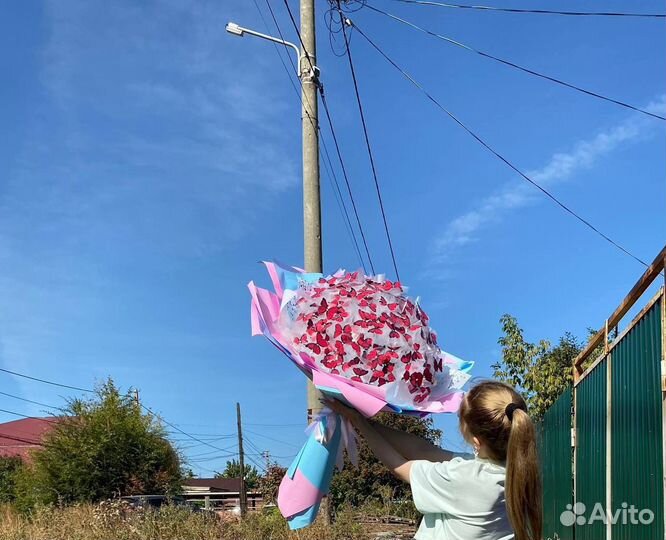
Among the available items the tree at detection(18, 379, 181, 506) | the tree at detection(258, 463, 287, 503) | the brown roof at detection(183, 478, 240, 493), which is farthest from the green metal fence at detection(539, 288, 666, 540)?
the brown roof at detection(183, 478, 240, 493)

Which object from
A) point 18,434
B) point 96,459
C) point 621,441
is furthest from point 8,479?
point 621,441

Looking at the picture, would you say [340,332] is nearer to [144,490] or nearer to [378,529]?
[378,529]

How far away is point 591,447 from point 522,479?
4978 millimetres

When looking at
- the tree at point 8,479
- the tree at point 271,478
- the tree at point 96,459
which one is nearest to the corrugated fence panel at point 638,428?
the tree at point 271,478

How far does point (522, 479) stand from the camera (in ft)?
7.77

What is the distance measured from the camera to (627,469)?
537cm

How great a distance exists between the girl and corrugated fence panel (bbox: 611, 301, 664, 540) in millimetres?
2272

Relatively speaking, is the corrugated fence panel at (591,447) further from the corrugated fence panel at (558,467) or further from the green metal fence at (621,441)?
the corrugated fence panel at (558,467)

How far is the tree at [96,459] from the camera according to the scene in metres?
17.1

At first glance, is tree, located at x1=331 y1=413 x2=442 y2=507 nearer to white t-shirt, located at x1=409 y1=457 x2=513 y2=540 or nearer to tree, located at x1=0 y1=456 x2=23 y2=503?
tree, located at x1=0 y1=456 x2=23 y2=503

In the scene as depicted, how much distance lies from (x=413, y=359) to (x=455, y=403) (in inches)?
8.5

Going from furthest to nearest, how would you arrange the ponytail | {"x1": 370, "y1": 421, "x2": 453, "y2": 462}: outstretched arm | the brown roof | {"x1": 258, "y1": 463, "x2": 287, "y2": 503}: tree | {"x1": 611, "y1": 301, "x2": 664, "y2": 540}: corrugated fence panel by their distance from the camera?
1. the brown roof
2. {"x1": 258, "y1": 463, "x2": 287, "y2": 503}: tree
3. {"x1": 611, "y1": 301, "x2": 664, "y2": 540}: corrugated fence panel
4. {"x1": 370, "y1": 421, "x2": 453, "y2": 462}: outstretched arm
5. the ponytail

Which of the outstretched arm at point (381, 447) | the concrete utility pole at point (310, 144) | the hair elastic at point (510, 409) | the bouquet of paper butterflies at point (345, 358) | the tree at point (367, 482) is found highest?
the concrete utility pole at point (310, 144)

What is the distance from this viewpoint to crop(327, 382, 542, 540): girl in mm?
2391
